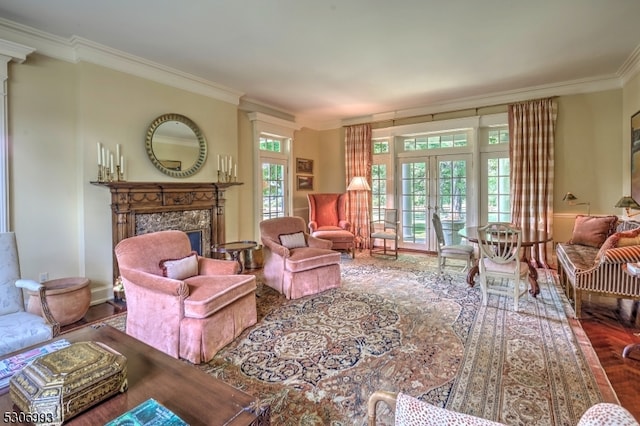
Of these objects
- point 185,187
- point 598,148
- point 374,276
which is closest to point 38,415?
point 185,187

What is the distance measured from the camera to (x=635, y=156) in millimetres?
4043

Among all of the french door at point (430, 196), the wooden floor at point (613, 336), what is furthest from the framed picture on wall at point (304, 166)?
the wooden floor at point (613, 336)

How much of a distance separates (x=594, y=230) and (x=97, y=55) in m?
6.46

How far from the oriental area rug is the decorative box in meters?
0.89

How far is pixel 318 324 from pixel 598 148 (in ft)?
16.6

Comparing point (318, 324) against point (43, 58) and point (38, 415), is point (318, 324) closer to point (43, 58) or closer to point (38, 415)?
point (38, 415)

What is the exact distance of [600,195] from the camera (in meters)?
4.82

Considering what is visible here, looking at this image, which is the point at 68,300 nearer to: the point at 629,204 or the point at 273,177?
the point at 273,177

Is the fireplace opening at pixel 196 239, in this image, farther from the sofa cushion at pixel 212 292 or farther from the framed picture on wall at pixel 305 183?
the framed picture on wall at pixel 305 183

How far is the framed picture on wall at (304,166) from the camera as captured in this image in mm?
6867

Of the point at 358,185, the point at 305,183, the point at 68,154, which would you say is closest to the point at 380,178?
the point at 358,185

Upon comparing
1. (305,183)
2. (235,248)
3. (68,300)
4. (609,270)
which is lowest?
(68,300)

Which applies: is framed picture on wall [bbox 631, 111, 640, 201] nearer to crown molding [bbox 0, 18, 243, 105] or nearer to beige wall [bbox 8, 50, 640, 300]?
beige wall [bbox 8, 50, 640, 300]

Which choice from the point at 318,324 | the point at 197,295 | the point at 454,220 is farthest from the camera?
the point at 454,220
